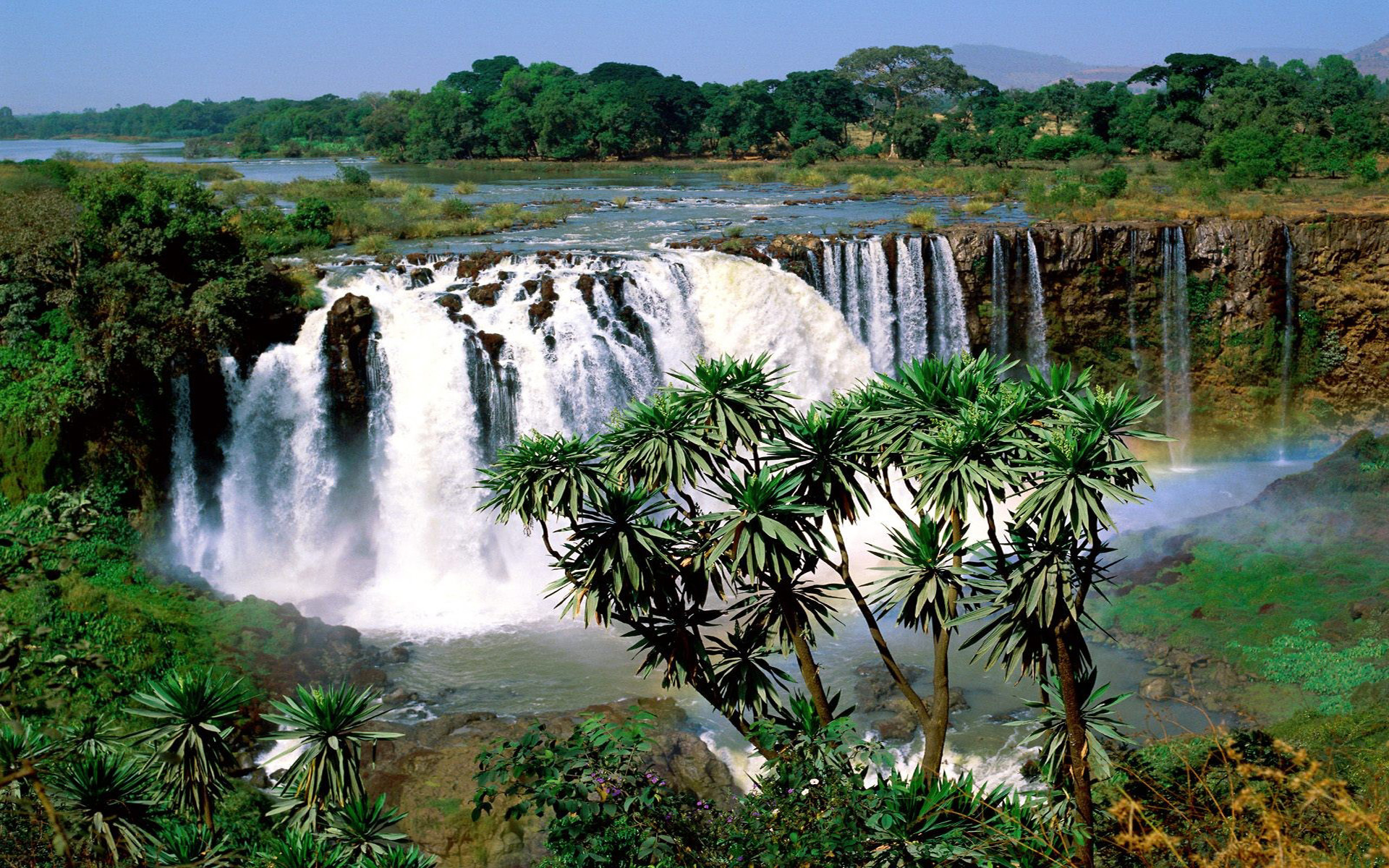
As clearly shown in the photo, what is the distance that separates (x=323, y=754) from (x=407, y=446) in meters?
12.9

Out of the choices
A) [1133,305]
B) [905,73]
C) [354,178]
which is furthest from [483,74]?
[1133,305]

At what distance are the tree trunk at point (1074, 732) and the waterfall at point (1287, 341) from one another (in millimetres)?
20592

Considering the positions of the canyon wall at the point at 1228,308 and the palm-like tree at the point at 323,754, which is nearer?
the palm-like tree at the point at 323,754

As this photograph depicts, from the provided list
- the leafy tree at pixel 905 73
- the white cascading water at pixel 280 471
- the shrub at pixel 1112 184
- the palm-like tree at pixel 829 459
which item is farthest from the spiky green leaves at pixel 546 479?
the leafy tree at pixel 905 73

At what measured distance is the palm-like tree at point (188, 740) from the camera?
916 centimetres

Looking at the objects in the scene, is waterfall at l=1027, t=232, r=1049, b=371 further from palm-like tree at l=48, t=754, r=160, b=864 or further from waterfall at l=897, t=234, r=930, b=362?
palm-like tree at l=48, t=754, r=160, b=864

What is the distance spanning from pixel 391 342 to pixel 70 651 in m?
15.3

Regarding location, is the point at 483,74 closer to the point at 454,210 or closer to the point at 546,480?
the point at 454,210

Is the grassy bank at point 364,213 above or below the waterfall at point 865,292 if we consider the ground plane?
above

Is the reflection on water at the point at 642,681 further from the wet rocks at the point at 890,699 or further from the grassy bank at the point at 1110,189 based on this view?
the grassy bank at the point at 1110,189

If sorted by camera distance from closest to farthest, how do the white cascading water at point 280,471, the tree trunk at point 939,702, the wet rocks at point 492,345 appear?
the tree trunk at point 939,702
the white cascading water at point 280,471
the wet rocks at point 492,345

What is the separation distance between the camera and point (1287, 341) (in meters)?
27.1

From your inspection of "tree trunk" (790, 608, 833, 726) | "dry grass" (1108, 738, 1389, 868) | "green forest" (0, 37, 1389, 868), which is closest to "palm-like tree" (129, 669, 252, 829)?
"green forest" (0, 37, 1389, 868)

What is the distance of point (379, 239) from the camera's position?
27438 mm
